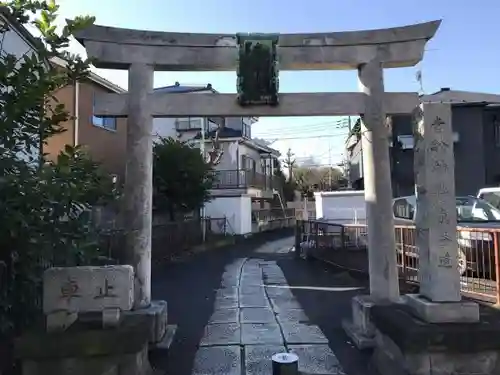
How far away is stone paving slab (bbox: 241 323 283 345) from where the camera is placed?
617 centimetres

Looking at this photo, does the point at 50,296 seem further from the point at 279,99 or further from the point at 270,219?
the point at 270,219

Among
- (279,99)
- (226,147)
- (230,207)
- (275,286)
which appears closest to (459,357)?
(279,99)

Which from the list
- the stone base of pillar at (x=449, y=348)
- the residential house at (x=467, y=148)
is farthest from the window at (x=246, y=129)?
the stone base of pillar at (x=449, y=348)

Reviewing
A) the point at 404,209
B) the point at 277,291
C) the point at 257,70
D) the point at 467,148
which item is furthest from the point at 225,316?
the point at 467,148

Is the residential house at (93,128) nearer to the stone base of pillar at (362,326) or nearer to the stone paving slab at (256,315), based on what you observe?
the stone paving slab at (256,315)

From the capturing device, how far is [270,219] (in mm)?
34656

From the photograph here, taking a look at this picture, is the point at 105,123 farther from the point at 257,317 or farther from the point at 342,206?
the point at 257,317

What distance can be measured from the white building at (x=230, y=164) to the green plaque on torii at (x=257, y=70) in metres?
18.7

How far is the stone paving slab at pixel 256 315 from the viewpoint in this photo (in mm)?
7389

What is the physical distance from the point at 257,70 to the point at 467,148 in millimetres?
16807

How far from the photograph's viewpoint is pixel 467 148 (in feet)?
65.0

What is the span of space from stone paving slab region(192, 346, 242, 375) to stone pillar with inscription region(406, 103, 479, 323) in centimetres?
222

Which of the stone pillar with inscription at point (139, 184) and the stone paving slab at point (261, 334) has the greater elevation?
the stone pillar with inscription at point (139, 184)

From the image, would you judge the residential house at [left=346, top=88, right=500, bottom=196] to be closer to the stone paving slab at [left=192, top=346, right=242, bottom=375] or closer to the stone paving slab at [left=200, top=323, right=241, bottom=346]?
the stone paving slab at [left=200, top=323, right=241, bottom=346]
